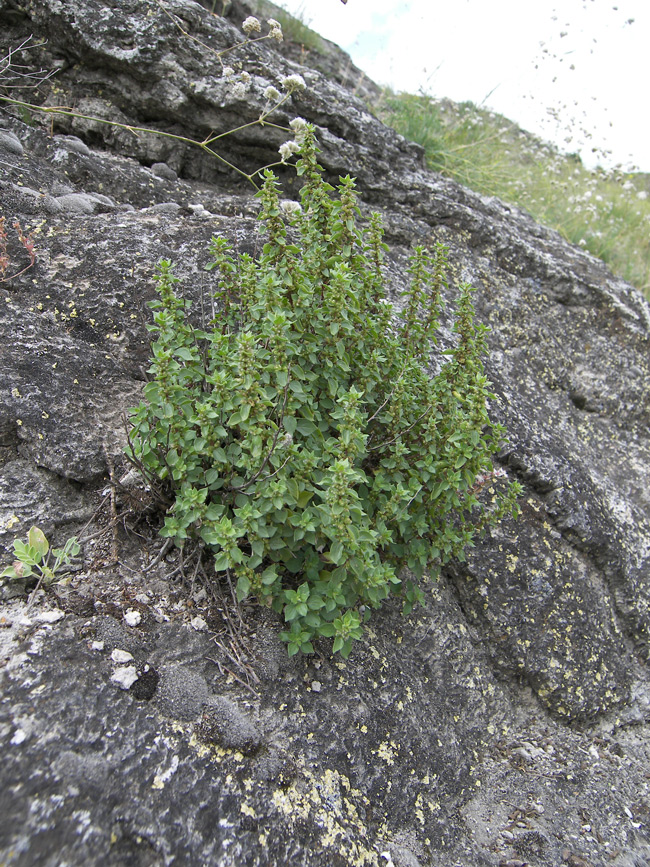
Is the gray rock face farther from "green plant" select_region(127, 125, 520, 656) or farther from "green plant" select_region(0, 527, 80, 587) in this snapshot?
"green plant" select_region(127, 125, 520, 656)

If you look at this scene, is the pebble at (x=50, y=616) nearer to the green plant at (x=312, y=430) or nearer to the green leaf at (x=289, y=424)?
the green plant at (x=312, y=430)

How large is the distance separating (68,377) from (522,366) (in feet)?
10.8

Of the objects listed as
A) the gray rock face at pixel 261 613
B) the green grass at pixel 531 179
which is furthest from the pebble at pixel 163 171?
the green grass at pixel 531 179

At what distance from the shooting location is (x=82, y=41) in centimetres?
393

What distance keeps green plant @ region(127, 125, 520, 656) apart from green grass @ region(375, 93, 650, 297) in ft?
12.1

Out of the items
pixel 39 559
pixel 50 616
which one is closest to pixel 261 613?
pixel 50 616

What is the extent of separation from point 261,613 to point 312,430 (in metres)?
0.88

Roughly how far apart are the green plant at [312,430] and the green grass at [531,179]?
3700 millimetres

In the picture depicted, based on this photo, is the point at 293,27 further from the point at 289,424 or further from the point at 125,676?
the point at 125,676

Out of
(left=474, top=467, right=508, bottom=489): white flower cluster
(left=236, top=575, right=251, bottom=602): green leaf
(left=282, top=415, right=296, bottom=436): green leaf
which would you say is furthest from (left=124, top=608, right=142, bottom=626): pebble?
(left=474, top=467, right=508, bottom=489): white flower cluster

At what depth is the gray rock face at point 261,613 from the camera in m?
1.95

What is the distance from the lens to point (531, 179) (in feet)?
24.7

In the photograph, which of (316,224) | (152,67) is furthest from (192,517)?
(152,67)

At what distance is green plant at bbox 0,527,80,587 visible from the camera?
2260mm
